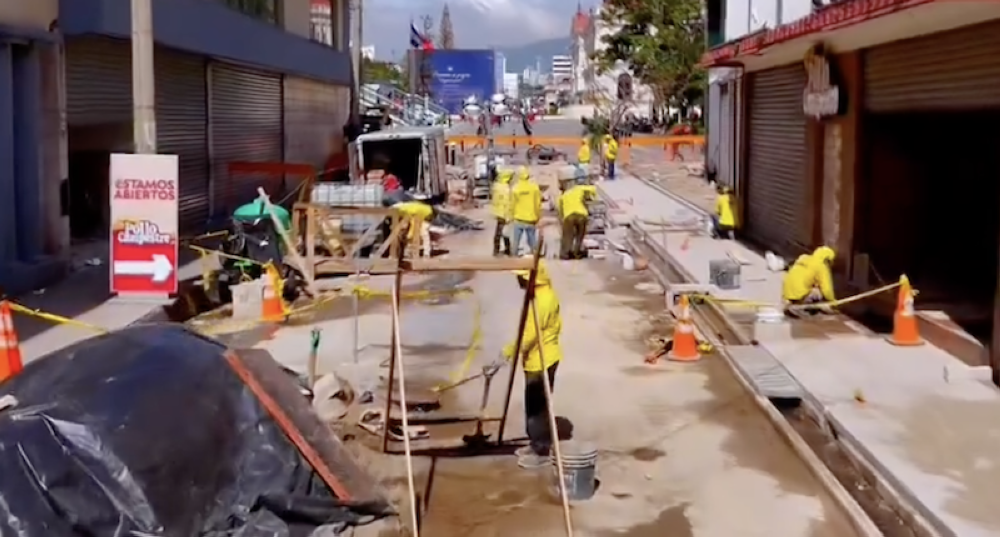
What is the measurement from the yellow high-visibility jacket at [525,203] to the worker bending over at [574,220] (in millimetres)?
1023

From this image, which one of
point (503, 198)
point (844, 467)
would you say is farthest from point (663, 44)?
point (844, 467)

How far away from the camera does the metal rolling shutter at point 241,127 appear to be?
2972cm

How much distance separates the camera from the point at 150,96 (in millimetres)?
16375

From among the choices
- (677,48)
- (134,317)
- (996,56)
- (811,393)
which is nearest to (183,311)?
(134,317)

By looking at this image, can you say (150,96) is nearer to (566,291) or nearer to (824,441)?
(566,291)

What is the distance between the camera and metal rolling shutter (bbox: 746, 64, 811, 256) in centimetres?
2208

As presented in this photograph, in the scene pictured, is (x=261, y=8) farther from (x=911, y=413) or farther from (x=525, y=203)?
(x=911, y=413)

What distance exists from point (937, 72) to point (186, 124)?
651 inches

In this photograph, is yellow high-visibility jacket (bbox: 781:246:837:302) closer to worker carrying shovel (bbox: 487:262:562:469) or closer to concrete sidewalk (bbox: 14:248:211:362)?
worker carrying shovel (bbox: 487:262:562:469)

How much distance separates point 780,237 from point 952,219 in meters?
4.96

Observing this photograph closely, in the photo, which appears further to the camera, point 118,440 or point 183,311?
point 183,311

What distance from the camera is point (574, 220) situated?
78.0ft

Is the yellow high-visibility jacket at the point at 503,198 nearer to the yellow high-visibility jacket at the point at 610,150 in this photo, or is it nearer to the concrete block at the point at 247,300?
the concrete block at the point at 247,300

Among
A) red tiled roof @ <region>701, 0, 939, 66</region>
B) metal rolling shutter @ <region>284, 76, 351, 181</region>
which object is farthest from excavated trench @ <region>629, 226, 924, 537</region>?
metal rolling shutter @ <region>284, 76, 351, 181</region>
